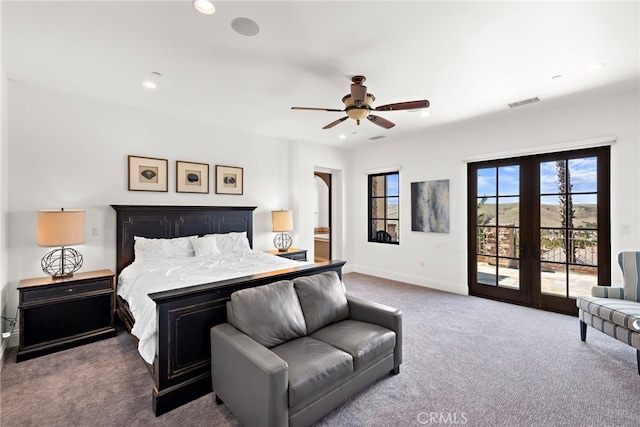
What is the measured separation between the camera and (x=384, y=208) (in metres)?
6.30

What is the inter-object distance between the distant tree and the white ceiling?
1.02m

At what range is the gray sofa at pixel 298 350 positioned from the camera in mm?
1690

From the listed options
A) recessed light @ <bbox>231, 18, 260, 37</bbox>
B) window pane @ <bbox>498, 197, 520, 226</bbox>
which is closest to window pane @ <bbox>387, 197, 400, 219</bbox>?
window pane @ <bbox>498, 197, 520, 226</bbox>

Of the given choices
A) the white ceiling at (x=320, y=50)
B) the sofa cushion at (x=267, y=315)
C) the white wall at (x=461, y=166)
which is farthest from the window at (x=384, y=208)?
the sofa cushion at (x=267, y=315)

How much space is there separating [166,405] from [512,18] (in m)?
3.78

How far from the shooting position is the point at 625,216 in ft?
11.5

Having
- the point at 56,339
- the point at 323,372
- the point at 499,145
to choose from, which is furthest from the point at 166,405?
the point at 499,145

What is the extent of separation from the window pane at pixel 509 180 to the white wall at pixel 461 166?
0.32 meters

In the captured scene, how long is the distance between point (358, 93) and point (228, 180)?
296 centimetres

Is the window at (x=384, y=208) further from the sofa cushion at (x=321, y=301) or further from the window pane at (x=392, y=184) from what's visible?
the sofa cushion at (x=321, y=301)

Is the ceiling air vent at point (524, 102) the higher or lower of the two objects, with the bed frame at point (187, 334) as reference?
higher

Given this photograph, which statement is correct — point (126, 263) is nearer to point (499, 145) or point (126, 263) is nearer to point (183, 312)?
point (183, 312)

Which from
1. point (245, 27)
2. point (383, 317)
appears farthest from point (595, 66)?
point (245, 27)

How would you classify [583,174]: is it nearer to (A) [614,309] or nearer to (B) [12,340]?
(A) [614,309]
